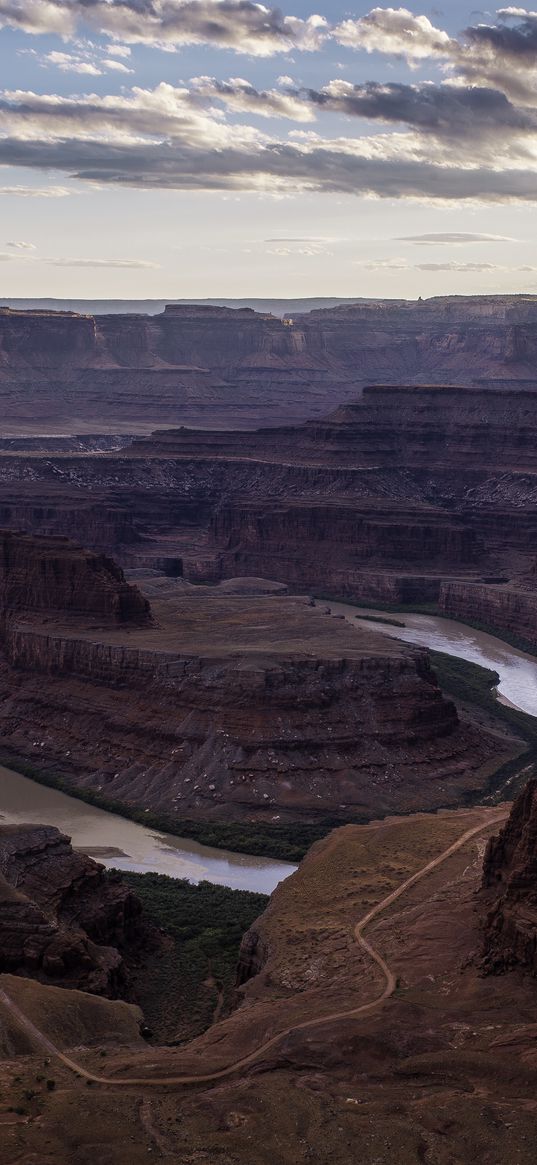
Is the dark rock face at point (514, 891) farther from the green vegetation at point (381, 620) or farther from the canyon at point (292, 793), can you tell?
the green vegetation at point (381, 620)

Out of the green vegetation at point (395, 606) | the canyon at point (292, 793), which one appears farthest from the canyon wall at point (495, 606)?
the green vegetation at point (395, 606)

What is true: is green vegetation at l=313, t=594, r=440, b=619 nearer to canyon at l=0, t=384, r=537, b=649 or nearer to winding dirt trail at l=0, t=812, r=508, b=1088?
canyon at l=0, t=384, r=537, b=649

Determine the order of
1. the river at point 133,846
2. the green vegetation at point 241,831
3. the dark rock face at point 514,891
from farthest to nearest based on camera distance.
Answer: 1. the green vegetation at point 241,831
2. the river at point 133,846
3. the dark rock face at point 514,891

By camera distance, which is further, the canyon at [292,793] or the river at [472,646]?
the river at [472,646]

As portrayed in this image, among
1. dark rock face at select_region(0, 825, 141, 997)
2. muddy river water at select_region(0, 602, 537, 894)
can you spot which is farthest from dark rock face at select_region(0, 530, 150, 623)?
dark rock face at select_region(0, 825, 141, 997)

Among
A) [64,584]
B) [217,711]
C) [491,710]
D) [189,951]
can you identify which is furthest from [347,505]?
[189,951]

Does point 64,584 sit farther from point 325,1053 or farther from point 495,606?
point 325,1053
